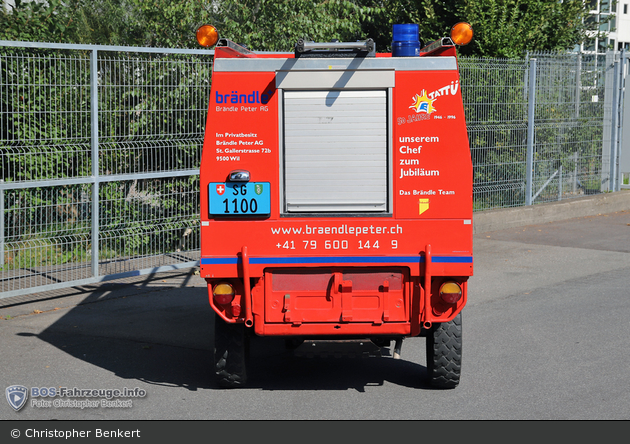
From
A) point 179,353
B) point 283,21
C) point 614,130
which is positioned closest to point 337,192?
point 179,353

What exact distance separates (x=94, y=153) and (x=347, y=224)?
4.51 m

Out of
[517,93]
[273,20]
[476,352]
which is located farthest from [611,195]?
[476,352]

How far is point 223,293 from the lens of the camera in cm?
537

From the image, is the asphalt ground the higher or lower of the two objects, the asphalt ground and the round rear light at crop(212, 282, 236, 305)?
the lower

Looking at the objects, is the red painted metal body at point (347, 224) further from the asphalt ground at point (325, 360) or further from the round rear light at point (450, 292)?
the asphalt ground at point (325, 360)

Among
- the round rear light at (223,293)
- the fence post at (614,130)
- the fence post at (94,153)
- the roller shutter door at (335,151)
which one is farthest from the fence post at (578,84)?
the round rear light at (223,293)

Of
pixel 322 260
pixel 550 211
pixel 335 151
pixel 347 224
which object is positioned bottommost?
pixel 322 260

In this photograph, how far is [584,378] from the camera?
5984 millimetres

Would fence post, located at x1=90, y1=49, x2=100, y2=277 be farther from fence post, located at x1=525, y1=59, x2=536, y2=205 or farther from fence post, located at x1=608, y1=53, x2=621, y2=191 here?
fence post, located at x1=608, y1=53, x2=621, y2=191

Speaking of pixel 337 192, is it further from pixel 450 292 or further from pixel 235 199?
pixel 450 292

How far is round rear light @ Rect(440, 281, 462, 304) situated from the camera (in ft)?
17.5

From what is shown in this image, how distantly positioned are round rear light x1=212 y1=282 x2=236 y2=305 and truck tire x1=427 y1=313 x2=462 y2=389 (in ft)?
4.90

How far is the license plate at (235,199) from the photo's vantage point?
17.3 feet

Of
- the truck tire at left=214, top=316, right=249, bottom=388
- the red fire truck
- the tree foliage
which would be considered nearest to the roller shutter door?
the red fire truck
